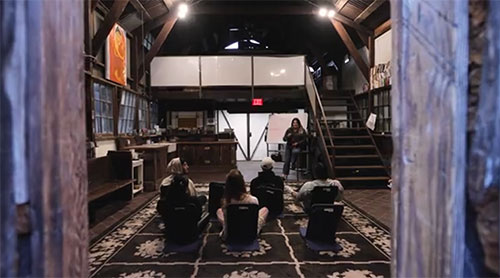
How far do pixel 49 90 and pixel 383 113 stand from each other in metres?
7.75

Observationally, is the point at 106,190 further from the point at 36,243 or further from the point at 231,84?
the point at 231,84

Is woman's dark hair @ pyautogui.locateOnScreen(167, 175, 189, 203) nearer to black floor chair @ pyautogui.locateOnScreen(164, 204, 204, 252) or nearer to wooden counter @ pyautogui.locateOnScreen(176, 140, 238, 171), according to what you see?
black floor chair @ pyautogui.locateOnScreen(164, 204, 204, 252)

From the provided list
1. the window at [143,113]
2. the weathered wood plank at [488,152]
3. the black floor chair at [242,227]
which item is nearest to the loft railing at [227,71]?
the window at [143,113]

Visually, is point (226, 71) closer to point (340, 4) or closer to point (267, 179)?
point (340, 4)

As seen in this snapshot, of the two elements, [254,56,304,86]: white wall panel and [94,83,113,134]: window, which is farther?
[254,56,304,86]: white wall panel

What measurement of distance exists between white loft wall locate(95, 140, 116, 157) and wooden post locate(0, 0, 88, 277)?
5127mm

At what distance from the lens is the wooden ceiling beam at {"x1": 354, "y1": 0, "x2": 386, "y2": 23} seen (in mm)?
6770

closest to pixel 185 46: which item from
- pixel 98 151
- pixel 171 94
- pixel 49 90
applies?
pixel 171 94

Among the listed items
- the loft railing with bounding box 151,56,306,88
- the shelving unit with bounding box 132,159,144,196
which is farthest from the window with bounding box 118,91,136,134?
the loft railing with bounding box 151,56,306,88

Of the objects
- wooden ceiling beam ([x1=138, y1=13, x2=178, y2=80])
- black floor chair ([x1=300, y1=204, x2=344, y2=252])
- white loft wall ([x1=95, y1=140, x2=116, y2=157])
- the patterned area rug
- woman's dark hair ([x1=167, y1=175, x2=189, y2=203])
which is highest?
wooden ceiling beam ([x1=138, y1=13, x2=178, y2=80])

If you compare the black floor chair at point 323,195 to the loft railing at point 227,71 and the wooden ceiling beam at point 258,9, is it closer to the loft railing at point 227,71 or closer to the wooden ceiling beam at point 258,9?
the loft railing at point 227,71

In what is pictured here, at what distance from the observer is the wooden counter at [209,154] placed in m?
9.27

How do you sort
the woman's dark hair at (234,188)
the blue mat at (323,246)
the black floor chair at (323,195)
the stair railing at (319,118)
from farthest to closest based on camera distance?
the stair railing at (319,118) < the black floor chair at (323,195) < the woman's dark hair at (234,188) < the blue mat at (323,246)

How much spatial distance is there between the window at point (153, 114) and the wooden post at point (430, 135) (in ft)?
29.1
